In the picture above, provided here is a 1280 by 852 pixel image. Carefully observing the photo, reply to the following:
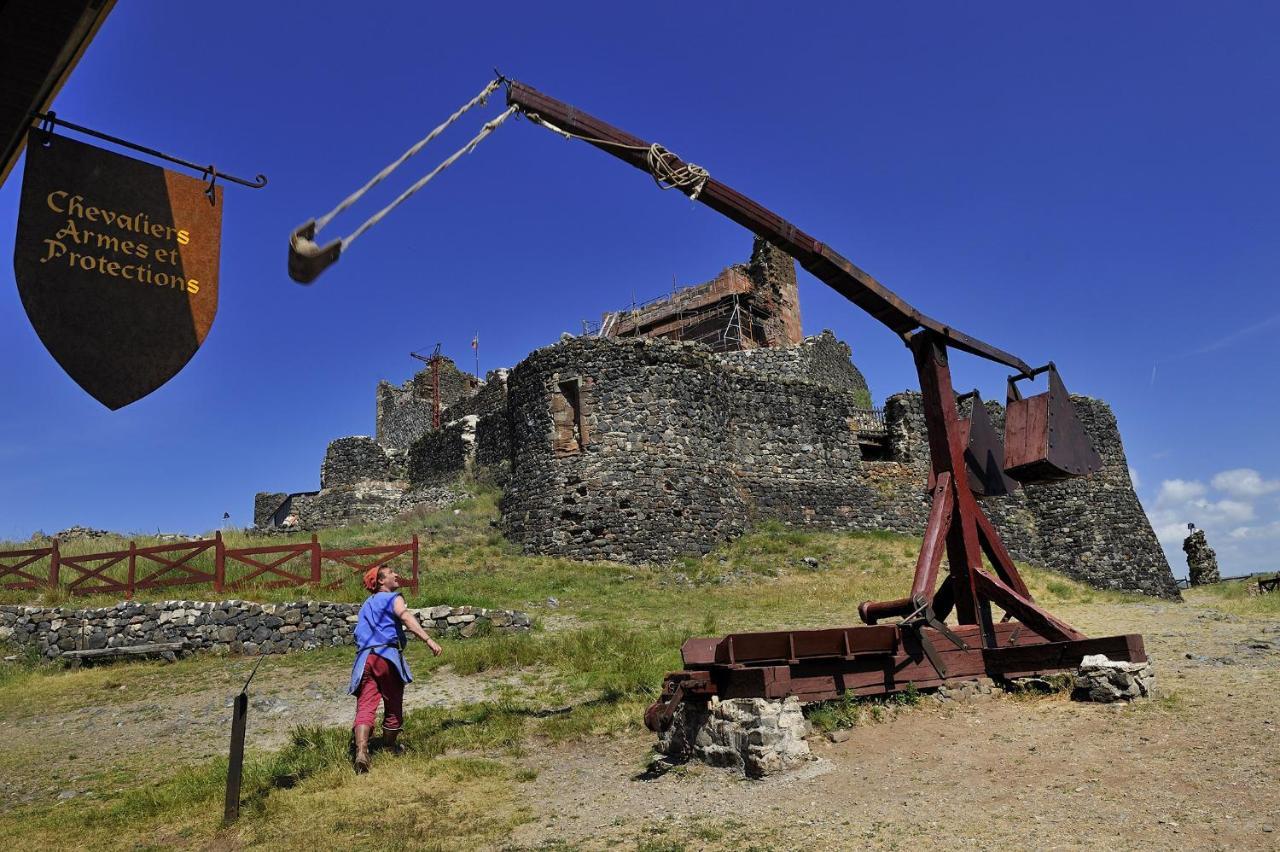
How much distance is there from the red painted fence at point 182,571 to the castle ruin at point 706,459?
5044 mm

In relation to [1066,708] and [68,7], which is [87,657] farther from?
[1066,708]

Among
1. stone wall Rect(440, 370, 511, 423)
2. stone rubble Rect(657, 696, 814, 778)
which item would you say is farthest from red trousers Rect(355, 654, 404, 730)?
stone wall Rect(440, 370, 511, 423)

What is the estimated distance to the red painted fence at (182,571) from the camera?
43.1 feet

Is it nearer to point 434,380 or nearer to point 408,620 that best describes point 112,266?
point 408,620

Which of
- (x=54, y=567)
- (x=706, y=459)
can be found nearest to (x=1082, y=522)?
(x=706, y=459)

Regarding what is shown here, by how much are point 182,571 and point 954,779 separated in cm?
1337

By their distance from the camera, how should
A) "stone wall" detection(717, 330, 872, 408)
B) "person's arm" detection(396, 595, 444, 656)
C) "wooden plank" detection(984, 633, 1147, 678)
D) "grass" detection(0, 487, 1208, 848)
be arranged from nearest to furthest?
"grass" detection(0, 487, 1208, 848) < "person's arm" detection(396, 595, 444, 656) < "wooden plank" detection(984, 633, 1147, 678) < "stone wall" detection(717, 330, 872, 408)

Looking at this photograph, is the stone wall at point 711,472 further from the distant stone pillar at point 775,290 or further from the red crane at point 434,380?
the red crane at point 434,380

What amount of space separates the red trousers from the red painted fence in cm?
618

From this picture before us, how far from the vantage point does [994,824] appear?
4191mm

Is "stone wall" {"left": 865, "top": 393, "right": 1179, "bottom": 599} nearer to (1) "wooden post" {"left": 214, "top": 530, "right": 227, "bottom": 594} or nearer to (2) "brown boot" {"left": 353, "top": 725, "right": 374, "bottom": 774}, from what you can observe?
(1) "wooden post" {"left": 214, "top": 530, "right": 227, "bottom": 594}

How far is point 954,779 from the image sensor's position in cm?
503

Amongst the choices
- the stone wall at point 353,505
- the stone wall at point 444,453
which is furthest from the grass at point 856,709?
the stone wall at point 353,505

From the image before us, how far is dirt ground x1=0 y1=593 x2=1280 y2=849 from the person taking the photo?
13.6ft
